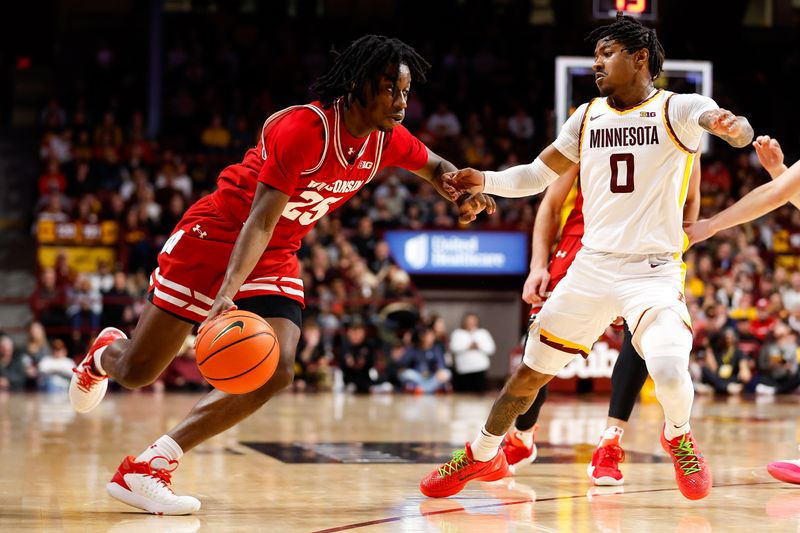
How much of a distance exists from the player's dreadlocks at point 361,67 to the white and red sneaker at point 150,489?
5.45 feet

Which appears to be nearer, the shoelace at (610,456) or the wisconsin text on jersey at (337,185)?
the wisconsin text on jersey at (337,185)

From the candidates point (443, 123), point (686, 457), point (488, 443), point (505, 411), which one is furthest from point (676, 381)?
point (443, 123)

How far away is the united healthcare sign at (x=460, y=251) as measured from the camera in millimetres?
16266

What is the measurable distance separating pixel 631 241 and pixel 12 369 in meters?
10.0

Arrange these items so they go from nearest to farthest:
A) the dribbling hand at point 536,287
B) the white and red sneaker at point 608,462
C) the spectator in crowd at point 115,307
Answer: the white and red sneaker at point 608,462 < the dribbling hand at point 536,287 < the spectator in crowd at point 115,307

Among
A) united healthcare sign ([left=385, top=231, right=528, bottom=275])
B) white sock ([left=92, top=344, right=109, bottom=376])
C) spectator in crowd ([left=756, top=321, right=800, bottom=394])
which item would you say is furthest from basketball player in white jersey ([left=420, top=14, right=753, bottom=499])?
united healthcare sign ([left=385, top=231, right=528, bottom=275])

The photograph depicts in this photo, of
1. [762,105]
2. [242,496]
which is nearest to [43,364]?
[242,496]

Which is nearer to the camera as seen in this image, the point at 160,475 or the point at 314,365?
the point at 160,475

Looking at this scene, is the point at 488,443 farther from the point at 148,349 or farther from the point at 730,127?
the point at 730,127

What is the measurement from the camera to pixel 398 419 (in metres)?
9.89

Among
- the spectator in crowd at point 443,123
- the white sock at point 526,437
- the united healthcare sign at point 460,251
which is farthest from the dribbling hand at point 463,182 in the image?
the spectator in crowd at point 443,123

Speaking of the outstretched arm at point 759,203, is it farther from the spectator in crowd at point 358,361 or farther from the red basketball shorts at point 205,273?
the spectator in crowd at point 358,361

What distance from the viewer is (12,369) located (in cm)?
1327

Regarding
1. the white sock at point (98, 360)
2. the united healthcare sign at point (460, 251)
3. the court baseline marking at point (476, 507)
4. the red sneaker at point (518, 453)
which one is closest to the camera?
the court baseline marking at point (476, 507)
